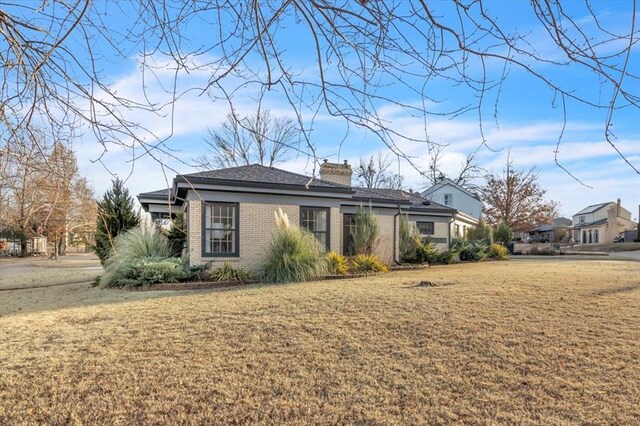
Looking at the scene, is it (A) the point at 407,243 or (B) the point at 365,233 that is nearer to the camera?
(B) the point at 365,233

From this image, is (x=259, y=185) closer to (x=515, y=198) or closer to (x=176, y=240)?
(x=176, y=240)

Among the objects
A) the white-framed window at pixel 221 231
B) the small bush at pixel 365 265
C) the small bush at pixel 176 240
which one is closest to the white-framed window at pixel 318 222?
the small bush at pixel 365 265

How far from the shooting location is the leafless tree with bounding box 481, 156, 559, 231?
3806 centimetres

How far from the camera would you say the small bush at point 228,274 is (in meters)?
12.0

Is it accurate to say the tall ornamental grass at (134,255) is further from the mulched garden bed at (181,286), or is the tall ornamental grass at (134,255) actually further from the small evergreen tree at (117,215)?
the small evergreen tree at (117,215)

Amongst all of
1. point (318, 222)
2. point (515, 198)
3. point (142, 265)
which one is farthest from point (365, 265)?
point (515, 198)

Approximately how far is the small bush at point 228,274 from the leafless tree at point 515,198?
3175cm

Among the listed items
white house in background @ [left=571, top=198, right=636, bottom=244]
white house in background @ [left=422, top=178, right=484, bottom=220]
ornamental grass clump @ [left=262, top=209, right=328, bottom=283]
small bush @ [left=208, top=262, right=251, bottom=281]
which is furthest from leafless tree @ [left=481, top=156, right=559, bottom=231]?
small bush @ [left=208, top=262, right=251, bottom=281]

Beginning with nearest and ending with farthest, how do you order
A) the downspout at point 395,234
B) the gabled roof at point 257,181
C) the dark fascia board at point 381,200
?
the gabled roof at point 257,181, the dark fascia board at point 381,200, the downspout at point 395,234

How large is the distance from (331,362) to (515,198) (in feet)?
126

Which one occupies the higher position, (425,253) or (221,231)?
(221,231)

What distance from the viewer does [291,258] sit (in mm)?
11945

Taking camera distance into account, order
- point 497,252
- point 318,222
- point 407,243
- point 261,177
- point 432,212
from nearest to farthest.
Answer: point 261,177
point 318,222
point 407,243
point 432,212
point 497,252

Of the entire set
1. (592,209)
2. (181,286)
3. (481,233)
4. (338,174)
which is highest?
(592,209)
